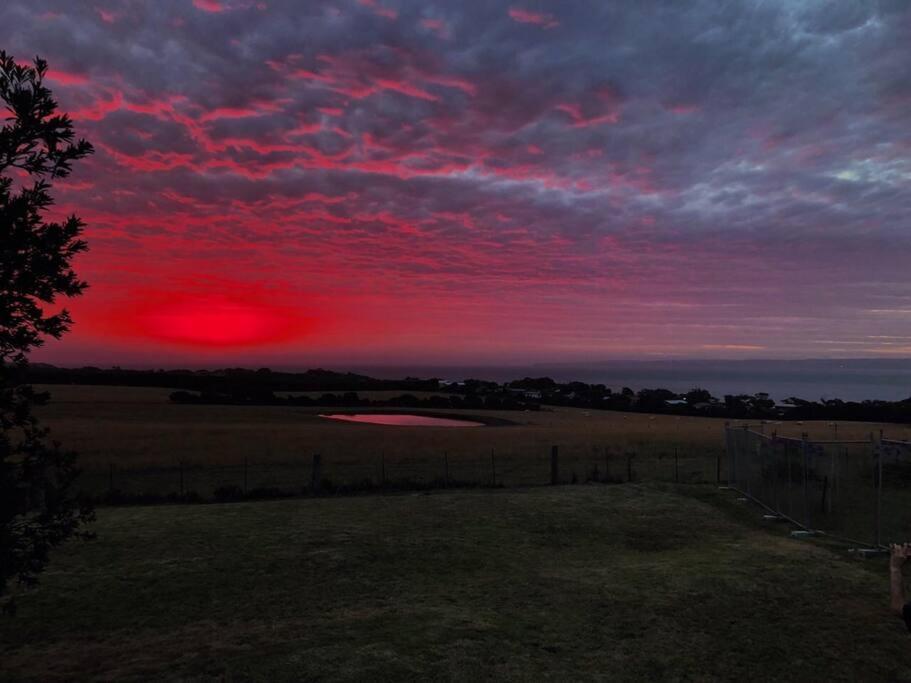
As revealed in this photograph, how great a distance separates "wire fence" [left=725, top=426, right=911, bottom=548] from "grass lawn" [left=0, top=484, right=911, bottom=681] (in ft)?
5.46

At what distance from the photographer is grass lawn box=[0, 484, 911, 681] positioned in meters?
8.84

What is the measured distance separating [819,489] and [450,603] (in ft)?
48.7

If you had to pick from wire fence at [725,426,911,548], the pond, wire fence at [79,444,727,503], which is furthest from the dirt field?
wire fence at [725,426,911,548]

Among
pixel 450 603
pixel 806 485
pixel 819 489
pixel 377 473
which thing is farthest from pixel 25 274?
pixel 377 473

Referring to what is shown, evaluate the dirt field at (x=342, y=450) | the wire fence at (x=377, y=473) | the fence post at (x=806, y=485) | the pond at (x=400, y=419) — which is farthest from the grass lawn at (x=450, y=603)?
the pond at (x=400, y=419)

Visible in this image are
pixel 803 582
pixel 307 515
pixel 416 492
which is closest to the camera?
pixel 803 582

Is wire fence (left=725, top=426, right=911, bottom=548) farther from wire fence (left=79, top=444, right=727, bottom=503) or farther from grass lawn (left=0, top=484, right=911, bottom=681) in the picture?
wire fence (left=79, top=444, right=727, bottom=503)

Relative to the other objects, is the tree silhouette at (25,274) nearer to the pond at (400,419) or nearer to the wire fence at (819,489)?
the wire fence at (819,489)

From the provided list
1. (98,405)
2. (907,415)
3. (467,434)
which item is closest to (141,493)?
(467,434)

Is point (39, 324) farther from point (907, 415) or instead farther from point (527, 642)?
point (907, 415)

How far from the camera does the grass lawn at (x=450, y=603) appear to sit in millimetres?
8844

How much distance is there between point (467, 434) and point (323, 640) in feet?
144

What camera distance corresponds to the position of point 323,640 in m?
9.55

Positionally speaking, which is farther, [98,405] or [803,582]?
[98,405]
